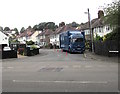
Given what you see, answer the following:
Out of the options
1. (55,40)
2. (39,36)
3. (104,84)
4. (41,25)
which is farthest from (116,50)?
(41,25)

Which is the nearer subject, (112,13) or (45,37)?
(112,13)

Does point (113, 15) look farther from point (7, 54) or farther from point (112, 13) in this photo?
point (7, 54)

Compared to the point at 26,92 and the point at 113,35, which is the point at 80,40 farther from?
the point at 26,92

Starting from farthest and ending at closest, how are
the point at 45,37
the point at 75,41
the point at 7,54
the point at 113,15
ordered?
the point at 45,37 < the point at 75,41 < the point at 7,54 < the point at 113,15

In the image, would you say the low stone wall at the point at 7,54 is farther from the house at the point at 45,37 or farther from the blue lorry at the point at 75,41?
the house at the point at 45,37

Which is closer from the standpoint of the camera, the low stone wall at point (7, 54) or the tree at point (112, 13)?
the tree at point (112, 13)

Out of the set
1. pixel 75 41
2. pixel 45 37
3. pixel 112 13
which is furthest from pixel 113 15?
pixel 45 37

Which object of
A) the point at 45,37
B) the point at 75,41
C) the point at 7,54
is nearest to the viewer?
the point at 7,54

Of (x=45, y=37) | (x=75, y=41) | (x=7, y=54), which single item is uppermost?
(x=45, y=37)

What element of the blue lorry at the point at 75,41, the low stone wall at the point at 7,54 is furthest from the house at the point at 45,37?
the low stone wall at the point at 7,54

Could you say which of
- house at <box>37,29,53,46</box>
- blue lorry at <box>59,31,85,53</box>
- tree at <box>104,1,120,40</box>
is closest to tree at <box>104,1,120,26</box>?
tree at <box>104,1,120,40</box>

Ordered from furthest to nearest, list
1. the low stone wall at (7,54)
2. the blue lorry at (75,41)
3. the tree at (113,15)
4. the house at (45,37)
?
the house at (45,37) → the blue lorry at (75,41) → the low stone wall at (7,54) → the tree at (113,15)

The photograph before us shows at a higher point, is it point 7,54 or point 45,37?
point 45,37

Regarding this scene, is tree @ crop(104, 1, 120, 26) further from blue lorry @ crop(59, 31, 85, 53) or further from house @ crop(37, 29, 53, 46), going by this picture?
house @ crop(37, 29, 53, 46)
